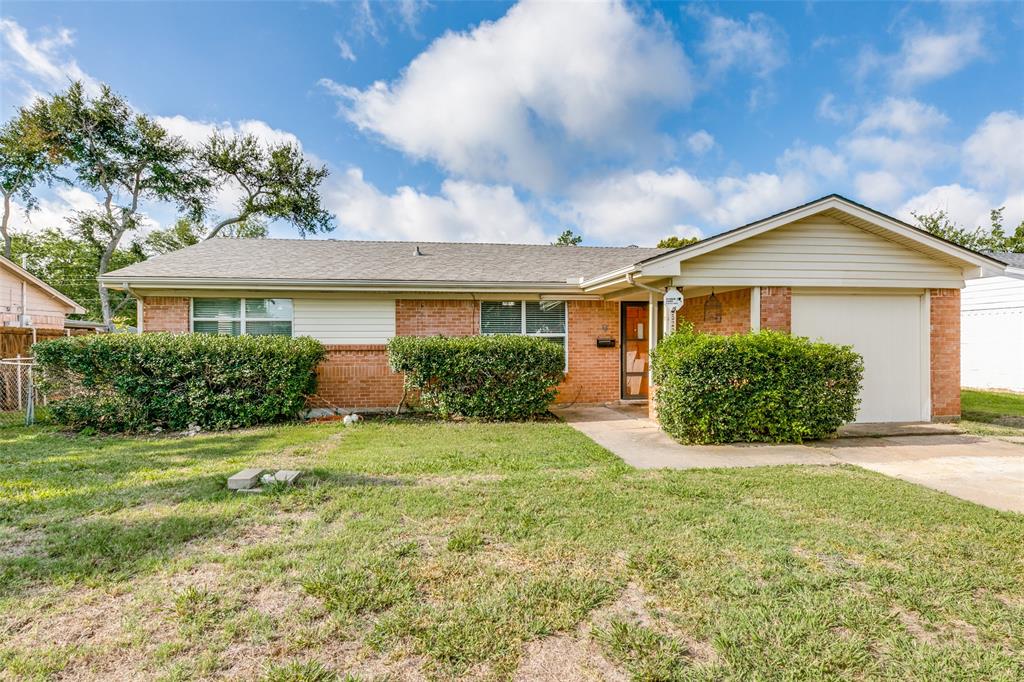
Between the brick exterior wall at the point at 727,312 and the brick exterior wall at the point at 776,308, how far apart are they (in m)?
0.25

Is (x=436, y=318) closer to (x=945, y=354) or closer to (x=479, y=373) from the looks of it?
(x=479, y=373)

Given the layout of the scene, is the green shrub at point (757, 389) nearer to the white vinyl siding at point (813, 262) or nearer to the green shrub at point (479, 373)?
the white vinyl siding at point (813, 262)

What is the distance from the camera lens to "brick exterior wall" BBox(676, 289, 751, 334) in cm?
820

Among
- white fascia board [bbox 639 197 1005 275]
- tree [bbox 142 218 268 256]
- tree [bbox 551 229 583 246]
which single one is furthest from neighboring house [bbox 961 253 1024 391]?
tree [bbox 142 218 268 256]

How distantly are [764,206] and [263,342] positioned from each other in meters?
18.5

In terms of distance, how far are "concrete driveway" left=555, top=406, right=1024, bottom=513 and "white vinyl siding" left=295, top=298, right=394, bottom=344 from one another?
4634mm

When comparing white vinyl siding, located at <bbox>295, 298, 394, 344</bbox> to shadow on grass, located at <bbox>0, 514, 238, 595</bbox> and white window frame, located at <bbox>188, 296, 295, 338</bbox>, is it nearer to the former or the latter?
white window frame, located at <bbox>188, 296, 295, 338</bbox>

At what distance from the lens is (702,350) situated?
6508 millimetres

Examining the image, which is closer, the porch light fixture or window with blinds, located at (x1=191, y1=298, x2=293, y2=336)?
the porch light fixture

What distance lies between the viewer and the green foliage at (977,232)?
104 feet

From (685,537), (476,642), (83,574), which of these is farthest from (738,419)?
(83,574)

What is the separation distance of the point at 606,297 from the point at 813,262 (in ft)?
12.9

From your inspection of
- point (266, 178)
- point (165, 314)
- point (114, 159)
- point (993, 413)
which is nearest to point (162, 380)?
point (165, 314)

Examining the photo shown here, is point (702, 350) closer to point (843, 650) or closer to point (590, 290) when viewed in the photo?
point (590, 290)
